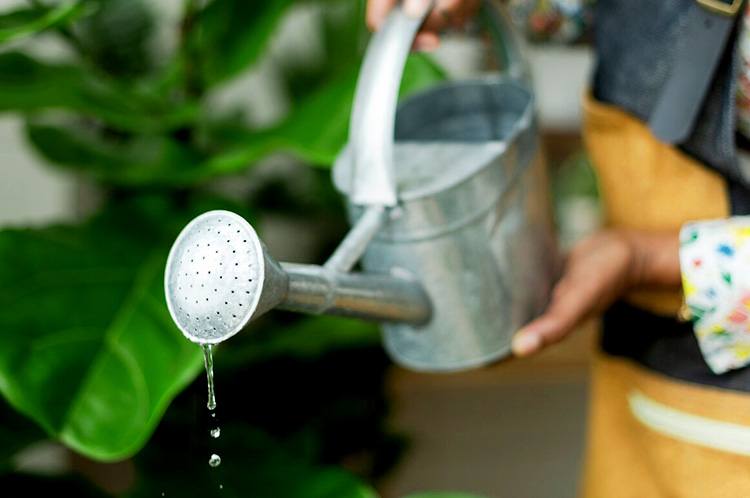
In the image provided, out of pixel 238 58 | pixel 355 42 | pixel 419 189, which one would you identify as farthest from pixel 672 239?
pixel 355 42

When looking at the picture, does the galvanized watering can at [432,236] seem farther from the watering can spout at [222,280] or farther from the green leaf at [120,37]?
the green leaf at [120,37]

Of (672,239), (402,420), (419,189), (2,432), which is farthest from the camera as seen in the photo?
(402,420)

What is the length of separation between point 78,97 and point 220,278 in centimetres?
36

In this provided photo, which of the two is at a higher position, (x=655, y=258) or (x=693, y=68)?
(x=693, y=68)

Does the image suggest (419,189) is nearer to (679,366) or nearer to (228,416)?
(679,366)

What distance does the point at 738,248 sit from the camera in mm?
517

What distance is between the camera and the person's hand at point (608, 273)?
603 millimetres

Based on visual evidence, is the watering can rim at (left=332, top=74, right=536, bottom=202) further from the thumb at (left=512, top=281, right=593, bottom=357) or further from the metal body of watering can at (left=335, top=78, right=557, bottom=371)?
the thumb at (left=512, top=281, right=593, bottom=357)

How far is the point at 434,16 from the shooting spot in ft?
1.95

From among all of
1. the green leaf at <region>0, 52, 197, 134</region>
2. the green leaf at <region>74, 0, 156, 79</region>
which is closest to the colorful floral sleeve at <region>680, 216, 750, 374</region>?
the green leaf at <region>0, 52, 197, 134</region>

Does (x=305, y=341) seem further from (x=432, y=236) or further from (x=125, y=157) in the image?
(x=432, y=236)

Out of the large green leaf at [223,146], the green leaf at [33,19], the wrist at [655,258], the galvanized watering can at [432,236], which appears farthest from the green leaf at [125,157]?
the wrist at [655,258]

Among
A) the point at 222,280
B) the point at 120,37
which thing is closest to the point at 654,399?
the point at 222,280

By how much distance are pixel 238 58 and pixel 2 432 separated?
14.5 inches
